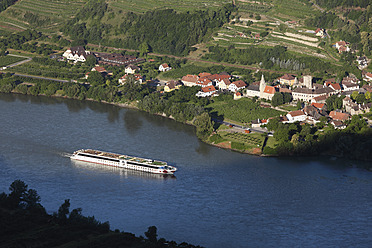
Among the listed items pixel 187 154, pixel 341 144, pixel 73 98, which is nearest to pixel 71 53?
pixel 73 98

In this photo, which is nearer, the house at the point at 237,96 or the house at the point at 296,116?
the house at the point at 296,116

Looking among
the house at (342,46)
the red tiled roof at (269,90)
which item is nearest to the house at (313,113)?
the red tiled roof at (269,90)

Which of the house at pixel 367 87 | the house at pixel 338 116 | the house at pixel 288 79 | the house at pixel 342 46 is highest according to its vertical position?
the house at pixel 342 46

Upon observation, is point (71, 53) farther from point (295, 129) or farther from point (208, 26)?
point (295, 129)

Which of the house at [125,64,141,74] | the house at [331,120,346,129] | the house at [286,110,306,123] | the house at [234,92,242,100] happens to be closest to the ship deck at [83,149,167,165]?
the house at [286,110,306,123]

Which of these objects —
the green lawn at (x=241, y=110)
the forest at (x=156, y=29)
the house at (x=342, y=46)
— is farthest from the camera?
the forest at (x=156, y=29)

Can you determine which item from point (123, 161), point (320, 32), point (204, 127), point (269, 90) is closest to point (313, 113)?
point (269, 90)

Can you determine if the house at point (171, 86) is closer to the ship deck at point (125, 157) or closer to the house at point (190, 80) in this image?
the house at point (190, 80)
